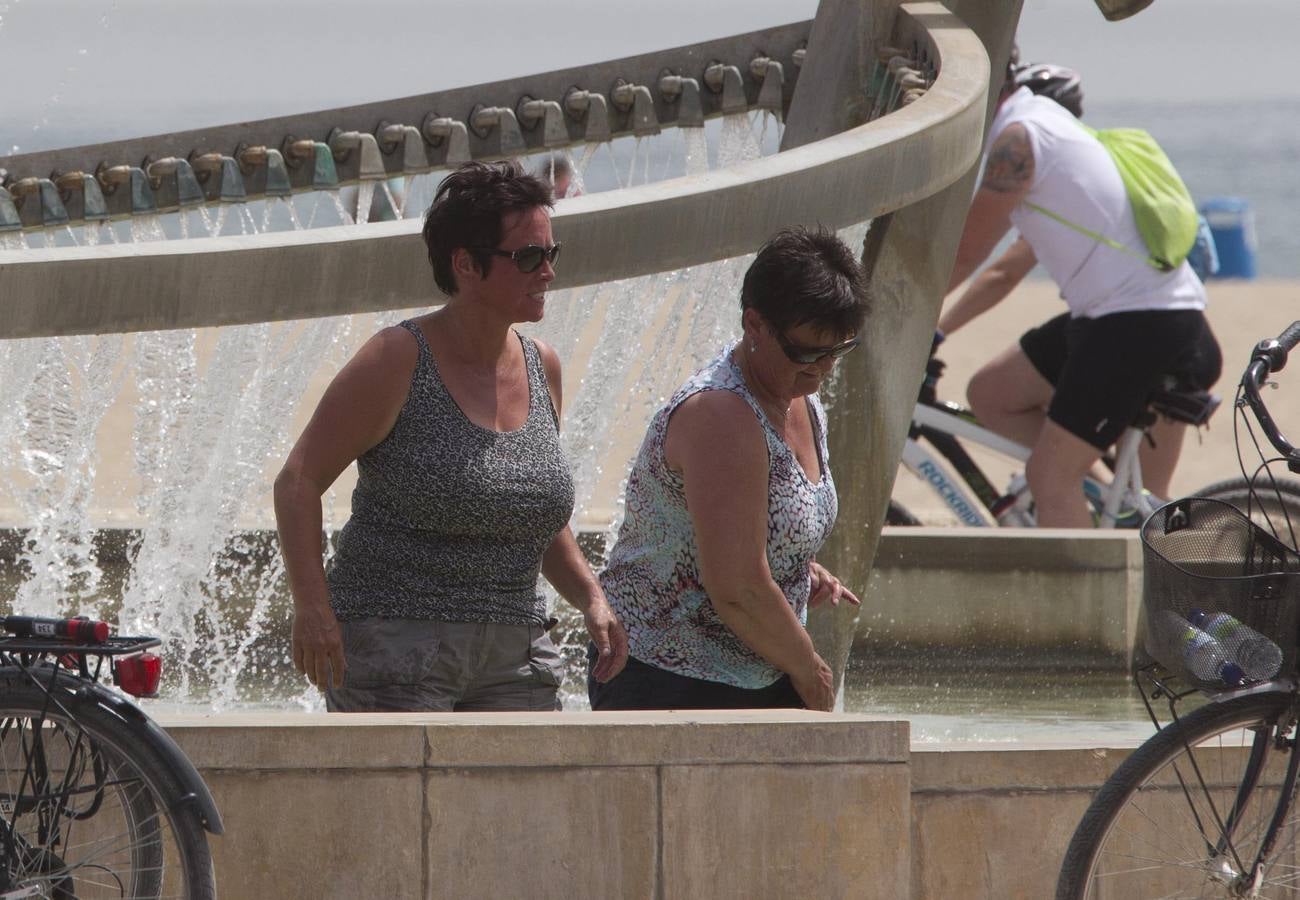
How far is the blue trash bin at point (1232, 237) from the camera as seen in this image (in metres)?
34.8

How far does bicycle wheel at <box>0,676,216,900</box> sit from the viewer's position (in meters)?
3.21

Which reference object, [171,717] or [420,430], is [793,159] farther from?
[171,717]

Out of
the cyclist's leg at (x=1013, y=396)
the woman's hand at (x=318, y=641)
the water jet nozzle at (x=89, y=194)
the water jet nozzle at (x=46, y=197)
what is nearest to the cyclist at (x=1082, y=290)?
the cyclist's leg at (x=1013, y=396)

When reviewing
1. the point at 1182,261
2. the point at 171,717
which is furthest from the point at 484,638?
the point at 1182,261

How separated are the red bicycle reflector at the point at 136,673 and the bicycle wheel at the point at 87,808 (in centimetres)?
6

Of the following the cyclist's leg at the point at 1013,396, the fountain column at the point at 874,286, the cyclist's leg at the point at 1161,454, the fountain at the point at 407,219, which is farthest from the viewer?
the cyclist's leg at the point at 1013,396

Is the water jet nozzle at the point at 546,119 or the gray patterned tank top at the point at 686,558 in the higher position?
the water jet nozzle at the point at 546,119

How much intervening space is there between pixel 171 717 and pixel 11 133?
25.2 metres

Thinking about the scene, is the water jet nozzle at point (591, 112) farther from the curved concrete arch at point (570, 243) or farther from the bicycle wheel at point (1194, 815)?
the bicycle wheel at point (1194, 815)

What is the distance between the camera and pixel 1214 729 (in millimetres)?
3488

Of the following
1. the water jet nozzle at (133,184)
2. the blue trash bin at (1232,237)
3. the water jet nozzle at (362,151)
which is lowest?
the blue trash bin at (1232,237)

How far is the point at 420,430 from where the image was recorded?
12.3 ft

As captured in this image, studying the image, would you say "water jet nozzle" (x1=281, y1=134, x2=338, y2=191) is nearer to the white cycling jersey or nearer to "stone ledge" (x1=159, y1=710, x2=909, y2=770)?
the white cycling jersey

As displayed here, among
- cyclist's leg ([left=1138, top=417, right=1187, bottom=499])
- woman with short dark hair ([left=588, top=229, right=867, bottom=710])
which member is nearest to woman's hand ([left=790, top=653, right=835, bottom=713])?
woman with short dark hair ([left=588, top=229, right=867, bottom=710])
